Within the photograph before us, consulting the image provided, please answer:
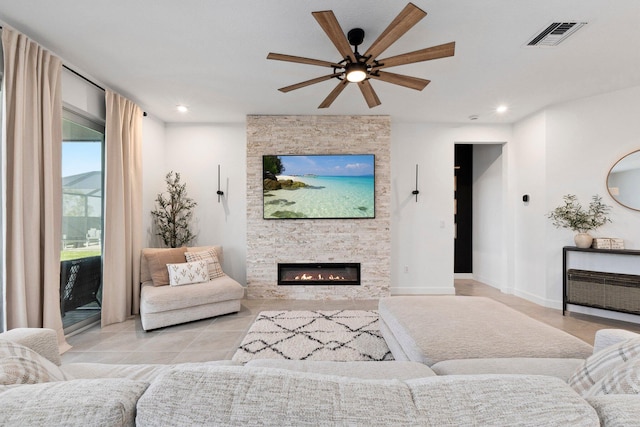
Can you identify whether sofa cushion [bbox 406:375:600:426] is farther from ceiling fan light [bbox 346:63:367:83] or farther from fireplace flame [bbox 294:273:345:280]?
fireplace flame [bbox 294:273:345:280]

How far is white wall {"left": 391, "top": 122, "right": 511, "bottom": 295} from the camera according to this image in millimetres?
4676

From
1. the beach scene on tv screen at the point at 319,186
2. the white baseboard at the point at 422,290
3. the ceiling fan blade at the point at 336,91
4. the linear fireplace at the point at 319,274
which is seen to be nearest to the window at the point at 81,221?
the beach scene on tv screen at the point at 319,186

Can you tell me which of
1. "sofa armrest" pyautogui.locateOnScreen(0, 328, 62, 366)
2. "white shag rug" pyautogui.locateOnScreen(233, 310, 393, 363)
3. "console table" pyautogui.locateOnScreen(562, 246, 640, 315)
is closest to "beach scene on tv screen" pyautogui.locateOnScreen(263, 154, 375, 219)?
"white shag rug" pyautogui.locateOnScreen(233, 310, 393, 363)

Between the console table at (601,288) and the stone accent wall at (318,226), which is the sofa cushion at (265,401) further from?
the console table at (601,288)

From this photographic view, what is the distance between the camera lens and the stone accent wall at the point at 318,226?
170 inches

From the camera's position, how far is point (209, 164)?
4.64m

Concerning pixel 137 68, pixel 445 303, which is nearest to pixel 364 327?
pixel 445 303

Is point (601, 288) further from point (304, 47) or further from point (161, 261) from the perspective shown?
point (161, 261)

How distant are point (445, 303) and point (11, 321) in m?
3.36

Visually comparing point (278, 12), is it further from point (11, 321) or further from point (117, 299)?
point (117, 299)

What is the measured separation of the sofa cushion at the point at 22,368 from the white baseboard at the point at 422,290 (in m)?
4.24

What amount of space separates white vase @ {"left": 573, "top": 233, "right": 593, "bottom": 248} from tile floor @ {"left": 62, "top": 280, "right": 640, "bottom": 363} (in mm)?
866

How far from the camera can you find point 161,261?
362cm

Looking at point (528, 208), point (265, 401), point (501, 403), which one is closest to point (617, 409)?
point (501, 403)
